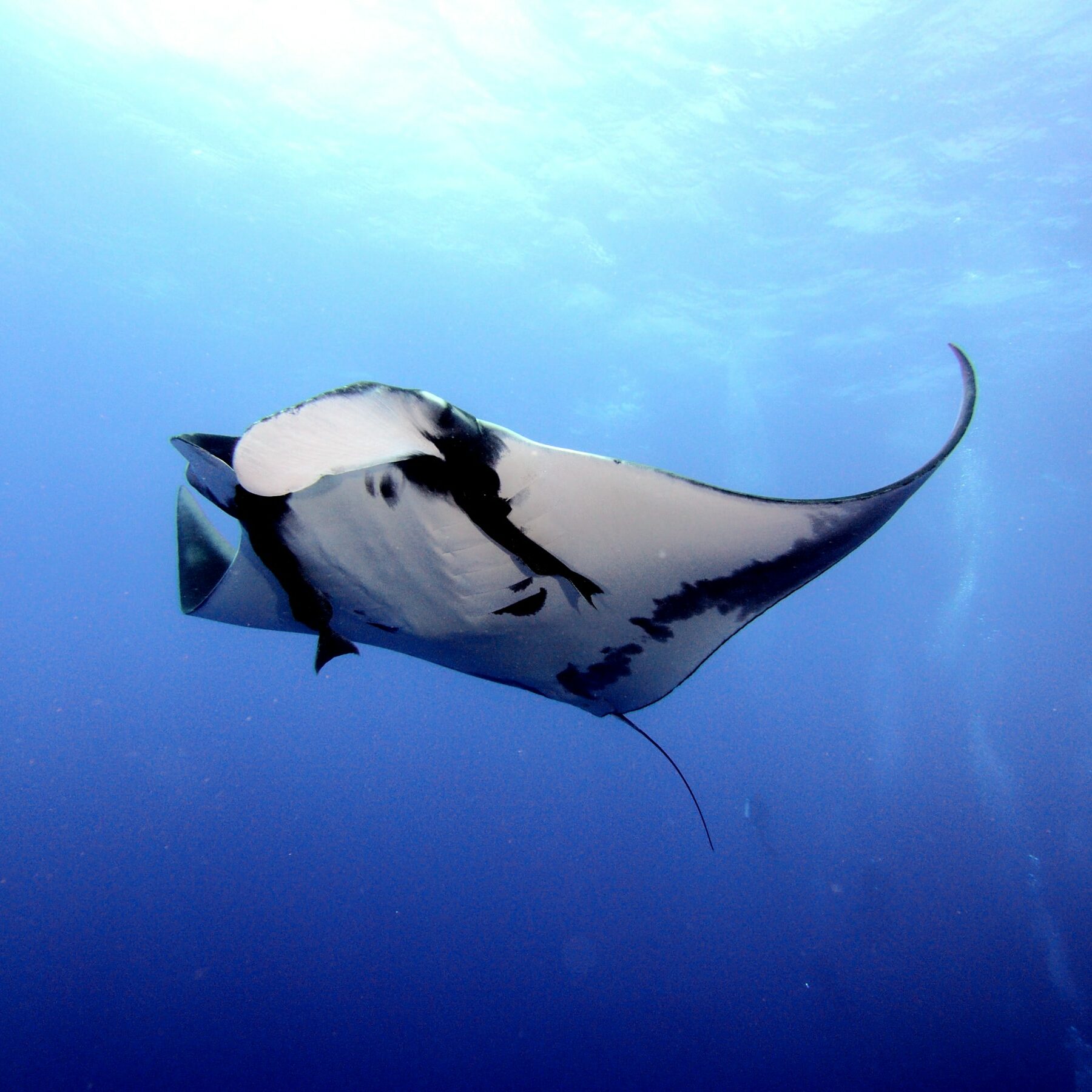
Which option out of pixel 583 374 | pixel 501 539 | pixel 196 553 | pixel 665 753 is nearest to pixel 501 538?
pixel 501 539

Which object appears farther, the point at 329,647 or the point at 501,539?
the point at 329,647

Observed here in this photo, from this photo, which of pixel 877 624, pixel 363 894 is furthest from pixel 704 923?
pixel 877 624

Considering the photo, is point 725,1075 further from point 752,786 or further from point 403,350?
point 403,350

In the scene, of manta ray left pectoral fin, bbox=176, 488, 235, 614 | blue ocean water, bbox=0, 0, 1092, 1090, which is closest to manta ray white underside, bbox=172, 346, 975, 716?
manta ray left pectoral fin, bbox=176, 488, 235, 614

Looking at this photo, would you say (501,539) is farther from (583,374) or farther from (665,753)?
(583,374)

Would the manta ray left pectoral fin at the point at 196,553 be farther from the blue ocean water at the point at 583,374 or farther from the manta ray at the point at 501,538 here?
the blue ocean water at the point at 583,374

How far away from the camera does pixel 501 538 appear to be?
202 centimetres

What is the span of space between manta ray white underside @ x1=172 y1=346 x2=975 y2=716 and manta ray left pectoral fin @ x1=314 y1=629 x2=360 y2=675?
0.02 m

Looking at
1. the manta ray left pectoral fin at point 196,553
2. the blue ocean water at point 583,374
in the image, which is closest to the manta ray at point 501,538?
the manta ray left pectoral fin at point 196,553

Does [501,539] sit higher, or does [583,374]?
[583,374]

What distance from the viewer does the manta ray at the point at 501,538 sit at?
1473 mm

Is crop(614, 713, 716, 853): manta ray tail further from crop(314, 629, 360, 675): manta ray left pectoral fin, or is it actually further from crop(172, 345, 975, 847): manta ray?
crop(314, 629, 360, 675): manta ray left pectoral fin

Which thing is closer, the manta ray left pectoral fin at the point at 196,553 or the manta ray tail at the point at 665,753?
the manta ray tail at the point at 665,753

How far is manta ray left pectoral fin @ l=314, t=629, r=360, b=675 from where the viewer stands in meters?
2.84
